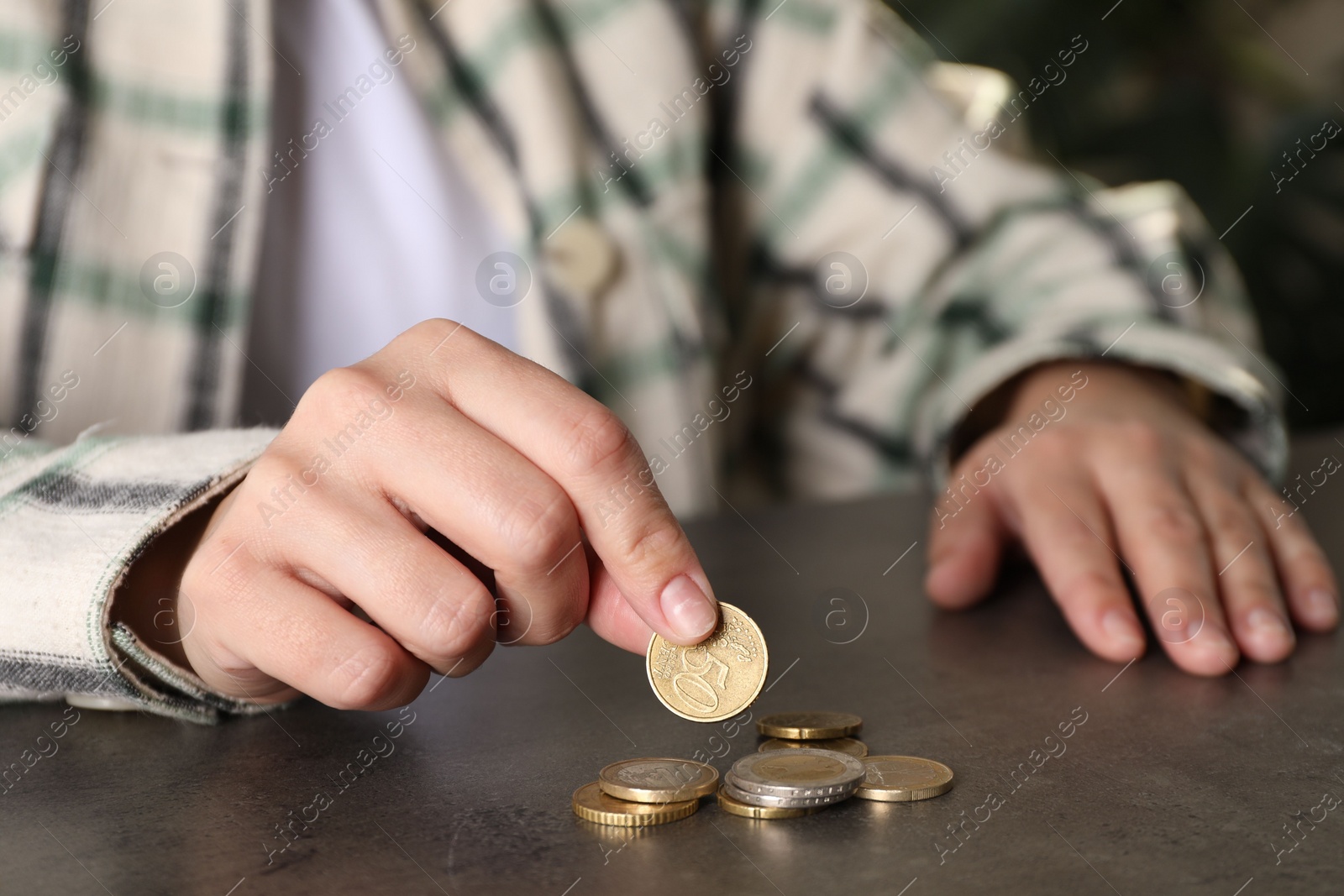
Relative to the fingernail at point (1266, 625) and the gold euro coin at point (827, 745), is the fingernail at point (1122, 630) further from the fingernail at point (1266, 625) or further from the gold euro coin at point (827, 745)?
the gold euro coin at point (827, 745)

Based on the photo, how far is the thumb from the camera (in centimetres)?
86

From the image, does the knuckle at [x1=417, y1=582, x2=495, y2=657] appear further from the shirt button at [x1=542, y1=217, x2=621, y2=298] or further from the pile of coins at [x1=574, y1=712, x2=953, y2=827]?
the shirt button at [x1=542, y1=217, x2=621, y2=298]

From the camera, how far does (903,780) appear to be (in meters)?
0.50

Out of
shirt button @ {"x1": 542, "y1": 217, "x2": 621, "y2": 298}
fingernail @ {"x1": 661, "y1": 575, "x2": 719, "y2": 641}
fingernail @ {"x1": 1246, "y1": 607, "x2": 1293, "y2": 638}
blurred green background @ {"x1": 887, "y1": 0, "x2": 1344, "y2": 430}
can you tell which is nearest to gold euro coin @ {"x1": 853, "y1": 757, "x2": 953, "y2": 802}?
fingernail @ {"x1": 661, "y1": 575, "x2": 719, "y2": 641}

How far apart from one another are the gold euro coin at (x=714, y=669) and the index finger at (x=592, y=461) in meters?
0.03

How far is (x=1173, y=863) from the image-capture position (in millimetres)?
420

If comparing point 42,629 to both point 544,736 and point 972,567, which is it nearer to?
point 544,736

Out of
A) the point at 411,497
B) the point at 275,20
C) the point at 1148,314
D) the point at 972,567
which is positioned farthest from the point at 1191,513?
the point at 275,20

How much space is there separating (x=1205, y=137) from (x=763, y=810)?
8.56 feet

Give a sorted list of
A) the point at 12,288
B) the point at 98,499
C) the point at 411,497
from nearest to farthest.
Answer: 1. the point at 411,497
2. the point at 98,499
3. the point at 12,288

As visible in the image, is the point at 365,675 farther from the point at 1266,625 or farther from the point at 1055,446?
the point at 1055,446

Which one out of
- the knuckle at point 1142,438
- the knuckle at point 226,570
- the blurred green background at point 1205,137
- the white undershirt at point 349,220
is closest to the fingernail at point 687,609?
the knuckle at point 226,570

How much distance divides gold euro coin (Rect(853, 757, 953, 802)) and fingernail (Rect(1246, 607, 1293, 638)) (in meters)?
0.34

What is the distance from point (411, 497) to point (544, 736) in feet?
0.50
